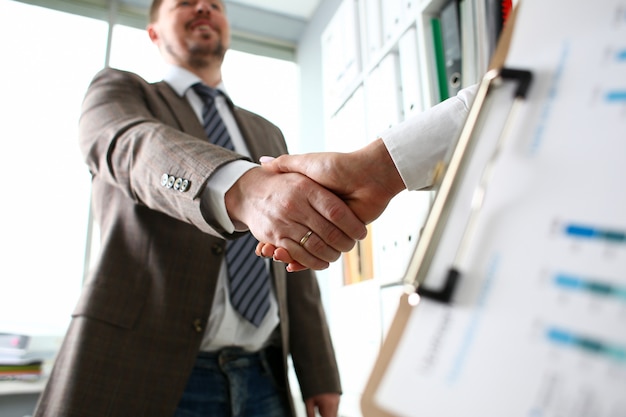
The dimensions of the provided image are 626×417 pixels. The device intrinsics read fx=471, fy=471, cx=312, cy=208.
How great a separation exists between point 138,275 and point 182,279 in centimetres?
9

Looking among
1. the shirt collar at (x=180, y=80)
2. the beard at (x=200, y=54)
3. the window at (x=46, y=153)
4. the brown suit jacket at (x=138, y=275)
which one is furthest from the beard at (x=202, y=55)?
the window at (x=46, y=153)

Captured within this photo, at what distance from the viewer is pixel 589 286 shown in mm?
219

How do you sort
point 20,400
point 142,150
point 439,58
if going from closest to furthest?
point 142,150 < point 439,58 < point 20,400

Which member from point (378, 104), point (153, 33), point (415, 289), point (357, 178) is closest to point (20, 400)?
point (153, 33)

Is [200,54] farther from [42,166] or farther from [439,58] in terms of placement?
[42,166]

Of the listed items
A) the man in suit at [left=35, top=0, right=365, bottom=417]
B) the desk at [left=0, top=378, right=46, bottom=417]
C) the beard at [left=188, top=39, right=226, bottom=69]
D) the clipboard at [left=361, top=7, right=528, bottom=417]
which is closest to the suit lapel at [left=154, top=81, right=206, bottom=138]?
the man in suit at [left=35, top=0, right=365, bottom=417]

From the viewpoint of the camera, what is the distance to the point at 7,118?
226 centimetres

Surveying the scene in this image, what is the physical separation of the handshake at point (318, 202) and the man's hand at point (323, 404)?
0.50 m

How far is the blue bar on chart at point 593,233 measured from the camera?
0.72 ft

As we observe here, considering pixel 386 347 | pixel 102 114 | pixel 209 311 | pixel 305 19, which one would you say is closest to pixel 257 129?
pixel 102 114

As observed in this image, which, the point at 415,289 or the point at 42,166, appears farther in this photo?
the point at 42,166

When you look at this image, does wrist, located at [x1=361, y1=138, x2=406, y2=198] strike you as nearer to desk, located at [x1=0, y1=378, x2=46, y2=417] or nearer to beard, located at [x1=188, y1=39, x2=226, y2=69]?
beard, located at [x1=188, y1=39, x2=226, y2=69]

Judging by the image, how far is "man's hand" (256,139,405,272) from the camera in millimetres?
679

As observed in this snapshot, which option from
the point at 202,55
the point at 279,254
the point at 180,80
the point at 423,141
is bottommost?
the point at 279,254
